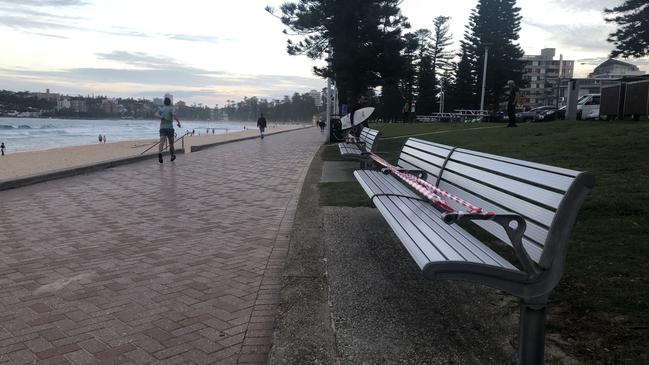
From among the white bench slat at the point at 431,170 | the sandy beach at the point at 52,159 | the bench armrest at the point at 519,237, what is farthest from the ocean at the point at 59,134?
the bench armrest at the point at 519,237

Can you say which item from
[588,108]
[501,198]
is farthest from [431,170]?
→ [588,108]

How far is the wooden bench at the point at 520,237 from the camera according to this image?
2428 mm

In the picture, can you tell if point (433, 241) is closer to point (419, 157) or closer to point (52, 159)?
point (419, 157)

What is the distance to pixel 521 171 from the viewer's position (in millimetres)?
3111

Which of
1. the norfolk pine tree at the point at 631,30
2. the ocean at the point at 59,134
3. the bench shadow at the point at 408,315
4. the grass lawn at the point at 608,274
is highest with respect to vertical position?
the norfolk pine tree at the point at 631,30

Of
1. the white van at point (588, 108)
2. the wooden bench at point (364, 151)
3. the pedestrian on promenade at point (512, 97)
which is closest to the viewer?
the wooden bench at point (364, 151)

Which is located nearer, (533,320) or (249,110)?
(533,320)

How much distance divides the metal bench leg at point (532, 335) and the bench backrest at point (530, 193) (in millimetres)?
220

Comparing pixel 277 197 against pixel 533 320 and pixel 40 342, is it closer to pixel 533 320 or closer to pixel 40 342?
pixel 40 342

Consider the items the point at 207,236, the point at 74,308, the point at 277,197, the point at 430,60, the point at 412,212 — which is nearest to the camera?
the point at 74,308

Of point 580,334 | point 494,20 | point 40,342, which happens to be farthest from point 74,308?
point 494,20

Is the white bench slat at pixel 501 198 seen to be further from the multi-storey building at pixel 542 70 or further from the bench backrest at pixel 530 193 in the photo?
the multi-storey building at pixel 542 70

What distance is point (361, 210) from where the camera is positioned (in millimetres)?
6238

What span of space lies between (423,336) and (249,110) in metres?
183
